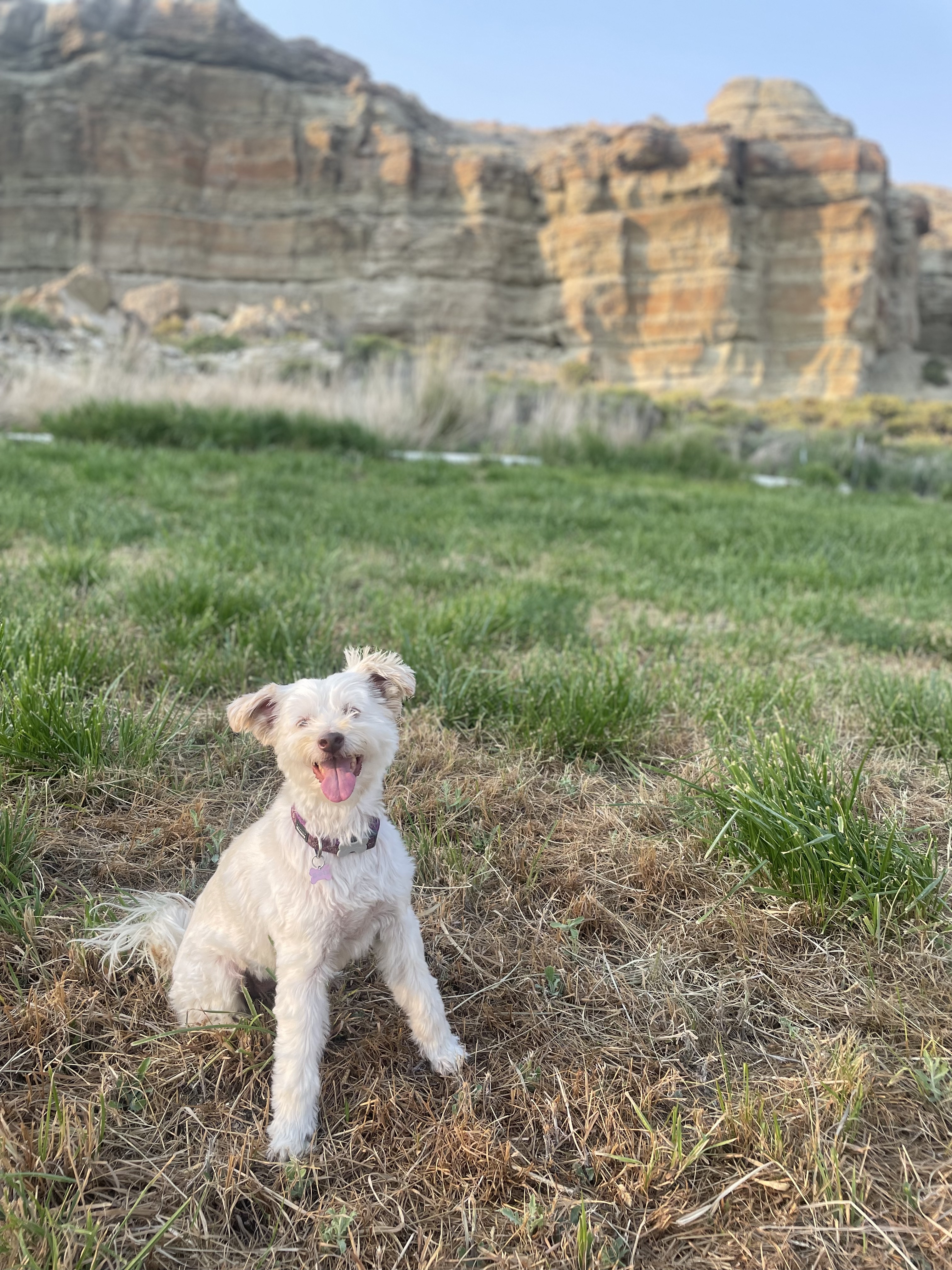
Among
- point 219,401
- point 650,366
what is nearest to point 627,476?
point 219,401

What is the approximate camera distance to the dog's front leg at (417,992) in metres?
1.57

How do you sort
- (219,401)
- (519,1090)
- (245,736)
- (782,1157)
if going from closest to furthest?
(782,1157), (519,1090), (245,736), (219,401)

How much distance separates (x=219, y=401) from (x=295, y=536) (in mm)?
7740

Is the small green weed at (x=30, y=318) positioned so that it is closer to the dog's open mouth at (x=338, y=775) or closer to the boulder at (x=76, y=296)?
the boulder at (x=76, y=296)

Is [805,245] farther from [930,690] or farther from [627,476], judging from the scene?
[930,690]

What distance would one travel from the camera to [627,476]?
11273 millimetres

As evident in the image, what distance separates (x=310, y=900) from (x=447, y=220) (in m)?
52.2

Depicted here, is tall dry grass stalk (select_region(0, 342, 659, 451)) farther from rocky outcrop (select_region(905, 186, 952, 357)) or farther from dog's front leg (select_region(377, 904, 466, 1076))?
rocky outcrop (select_region(905, 186, 952, 357))

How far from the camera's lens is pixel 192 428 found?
10.2 meters

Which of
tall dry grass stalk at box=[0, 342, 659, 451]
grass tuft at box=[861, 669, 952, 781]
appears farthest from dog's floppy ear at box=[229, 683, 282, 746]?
tall dry grass stalk at box=[0, 342, 659, 451]

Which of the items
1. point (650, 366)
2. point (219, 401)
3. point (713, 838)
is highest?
point (650, 366)

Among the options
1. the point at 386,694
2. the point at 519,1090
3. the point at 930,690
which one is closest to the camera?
the point at 519,1090

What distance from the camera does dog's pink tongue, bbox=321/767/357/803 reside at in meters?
1.41

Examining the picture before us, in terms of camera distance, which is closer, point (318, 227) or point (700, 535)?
point (700, 535)
